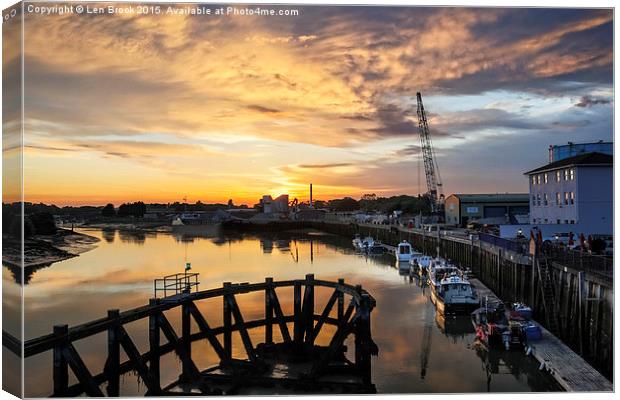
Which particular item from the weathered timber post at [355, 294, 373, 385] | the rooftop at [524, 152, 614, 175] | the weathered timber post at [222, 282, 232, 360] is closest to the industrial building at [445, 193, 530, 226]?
the rooftop at [524, 152, 614, 175]

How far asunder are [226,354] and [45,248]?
31.7 m

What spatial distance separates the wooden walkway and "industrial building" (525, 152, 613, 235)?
25.2ft

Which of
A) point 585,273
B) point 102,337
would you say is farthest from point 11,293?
point 585,273

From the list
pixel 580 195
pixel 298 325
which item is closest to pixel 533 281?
pixel 580 195

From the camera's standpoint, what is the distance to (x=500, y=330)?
65.5ft

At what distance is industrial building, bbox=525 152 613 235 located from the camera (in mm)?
26391

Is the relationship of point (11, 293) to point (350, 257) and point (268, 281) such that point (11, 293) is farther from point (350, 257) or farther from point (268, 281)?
point (350, 257)

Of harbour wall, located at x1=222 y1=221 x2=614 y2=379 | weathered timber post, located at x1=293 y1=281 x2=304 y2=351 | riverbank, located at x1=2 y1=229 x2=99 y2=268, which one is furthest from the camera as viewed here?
weathered timber post, located at x1=293 y1=281 x2=304 y2=351

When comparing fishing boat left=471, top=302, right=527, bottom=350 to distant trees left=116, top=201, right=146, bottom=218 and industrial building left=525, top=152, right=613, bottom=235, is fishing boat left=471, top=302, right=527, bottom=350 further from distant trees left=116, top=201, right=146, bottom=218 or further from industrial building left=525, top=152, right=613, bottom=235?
distant trees left=116, top=201, right=146, bottom=218

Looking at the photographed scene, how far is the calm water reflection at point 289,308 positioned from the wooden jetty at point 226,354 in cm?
100

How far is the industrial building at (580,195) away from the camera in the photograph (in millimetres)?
26391

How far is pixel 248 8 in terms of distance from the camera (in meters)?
12.5

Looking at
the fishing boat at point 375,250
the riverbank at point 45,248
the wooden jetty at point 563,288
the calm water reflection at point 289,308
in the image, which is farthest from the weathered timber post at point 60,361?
the fishing boat at point 375,250

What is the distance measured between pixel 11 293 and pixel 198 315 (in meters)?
6.09
